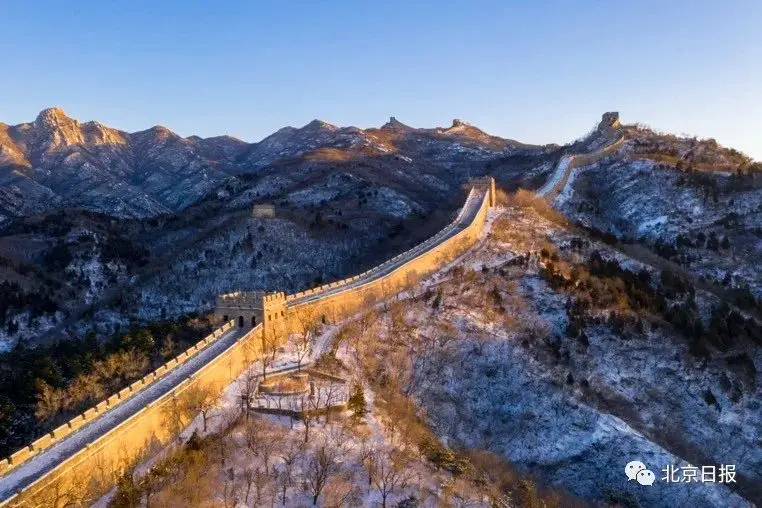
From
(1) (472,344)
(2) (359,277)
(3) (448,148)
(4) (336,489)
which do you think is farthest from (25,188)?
(4) (336,489)

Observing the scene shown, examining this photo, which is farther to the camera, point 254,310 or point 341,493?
point 254,310

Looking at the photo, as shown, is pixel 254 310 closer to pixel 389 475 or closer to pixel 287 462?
pixel 287 462

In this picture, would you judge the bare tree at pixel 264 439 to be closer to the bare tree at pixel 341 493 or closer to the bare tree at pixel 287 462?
the bare tree at pixel 287 462

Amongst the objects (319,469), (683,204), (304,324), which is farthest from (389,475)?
(683,204)

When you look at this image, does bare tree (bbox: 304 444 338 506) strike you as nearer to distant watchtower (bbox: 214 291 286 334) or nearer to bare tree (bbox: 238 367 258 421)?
bare tree (bbox: 238 367 258 421)

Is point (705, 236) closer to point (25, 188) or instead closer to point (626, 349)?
point (626, 349)
